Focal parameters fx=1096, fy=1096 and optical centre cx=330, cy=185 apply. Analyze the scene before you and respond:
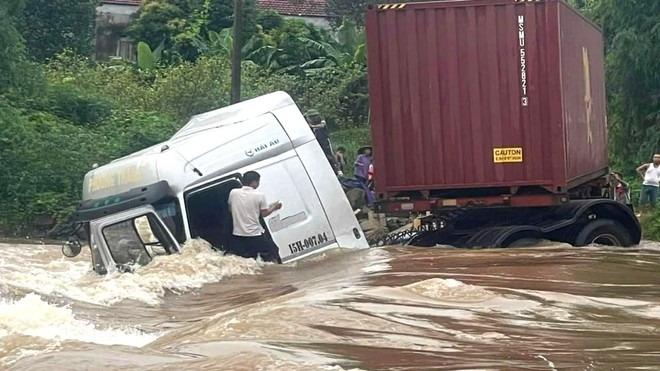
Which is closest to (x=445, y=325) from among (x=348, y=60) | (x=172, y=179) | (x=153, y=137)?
(x=172, y=179)

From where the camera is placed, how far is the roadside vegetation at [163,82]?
21953 millimetres

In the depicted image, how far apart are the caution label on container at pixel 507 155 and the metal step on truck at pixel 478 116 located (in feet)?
0.03

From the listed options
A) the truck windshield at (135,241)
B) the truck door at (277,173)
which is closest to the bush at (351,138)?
the truck door at (277,173)

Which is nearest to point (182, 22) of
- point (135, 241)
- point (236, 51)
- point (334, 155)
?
point (236, 51)

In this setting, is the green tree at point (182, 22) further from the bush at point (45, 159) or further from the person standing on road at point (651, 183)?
the person standing on road at point (651, 183)

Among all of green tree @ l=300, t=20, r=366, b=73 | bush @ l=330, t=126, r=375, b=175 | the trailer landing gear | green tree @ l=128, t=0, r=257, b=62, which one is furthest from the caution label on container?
green tree @ l=128, t=0, r=257, b=62

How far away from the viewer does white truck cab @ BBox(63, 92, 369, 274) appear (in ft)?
33.8

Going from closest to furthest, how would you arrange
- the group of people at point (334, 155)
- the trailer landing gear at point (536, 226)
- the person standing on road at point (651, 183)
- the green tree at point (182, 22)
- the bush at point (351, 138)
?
the trailer landing gear at point (536, 226)
the group of people at point (334, 155)
the person standing on road at point (651, 183)
the bush at point (351, 138)
the green tree at point (182, 22)

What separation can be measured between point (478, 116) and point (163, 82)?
17834mm

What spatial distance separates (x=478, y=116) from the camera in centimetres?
1153

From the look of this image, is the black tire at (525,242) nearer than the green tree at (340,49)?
Yes

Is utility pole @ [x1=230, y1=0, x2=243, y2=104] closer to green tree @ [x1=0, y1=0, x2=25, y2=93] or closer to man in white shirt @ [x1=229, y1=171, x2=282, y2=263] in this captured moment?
green tree @ [x1=0, y1=0, x2=25, y2=93]

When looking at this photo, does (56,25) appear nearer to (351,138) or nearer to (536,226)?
(351,138)

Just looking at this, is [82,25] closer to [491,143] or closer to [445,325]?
[491,143]
